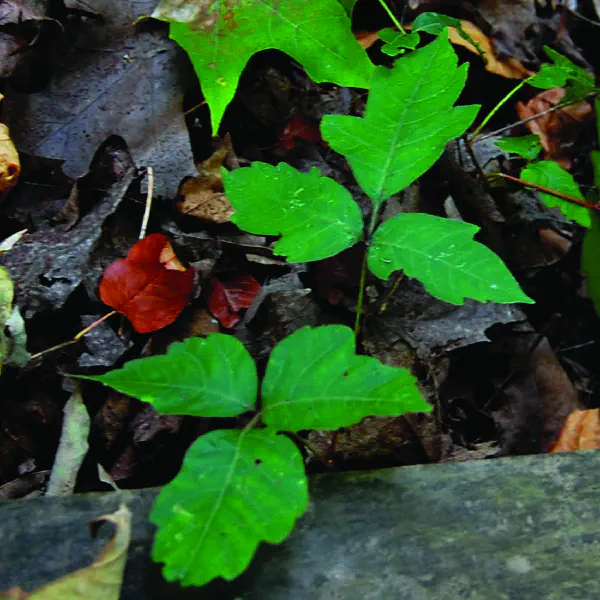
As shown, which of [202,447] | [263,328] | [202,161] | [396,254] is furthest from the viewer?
[202,161]

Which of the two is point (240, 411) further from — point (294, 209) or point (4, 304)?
point (4, 304)

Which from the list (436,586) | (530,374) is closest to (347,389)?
(436,586)

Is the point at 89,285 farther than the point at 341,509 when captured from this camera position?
Yes

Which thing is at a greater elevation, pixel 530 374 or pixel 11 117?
pixel 11 117

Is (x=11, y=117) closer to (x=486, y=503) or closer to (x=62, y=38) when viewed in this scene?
(x=62, y=38)

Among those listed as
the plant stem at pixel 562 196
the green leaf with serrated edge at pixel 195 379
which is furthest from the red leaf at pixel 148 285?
the plant stem at pixel 562 196

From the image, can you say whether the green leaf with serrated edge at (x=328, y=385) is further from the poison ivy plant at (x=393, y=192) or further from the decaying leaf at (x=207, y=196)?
the decaying leaf at (x=207, y=196)

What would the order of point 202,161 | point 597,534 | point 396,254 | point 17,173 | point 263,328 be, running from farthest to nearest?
point 202,161 → point 17,173 → point 263,328 → point 396,254 → point 597,534

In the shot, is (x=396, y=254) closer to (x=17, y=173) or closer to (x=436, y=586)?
(x=436, y=586)

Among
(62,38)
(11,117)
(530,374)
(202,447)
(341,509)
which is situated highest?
(62,38)
